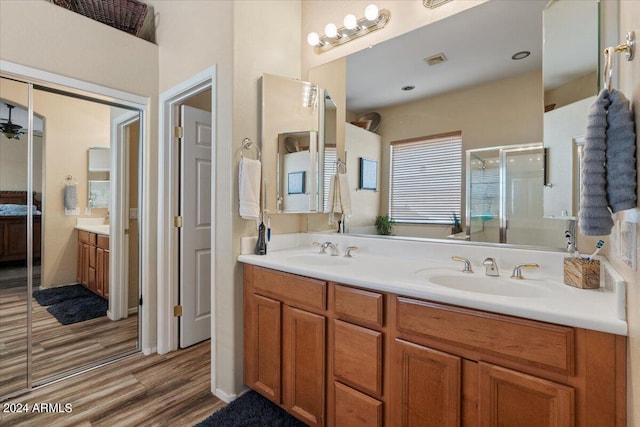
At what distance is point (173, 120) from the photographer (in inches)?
97.7

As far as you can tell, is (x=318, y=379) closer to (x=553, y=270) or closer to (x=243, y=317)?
(x=243, y=317)

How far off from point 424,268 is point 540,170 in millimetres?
705

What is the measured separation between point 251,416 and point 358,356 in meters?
0.85

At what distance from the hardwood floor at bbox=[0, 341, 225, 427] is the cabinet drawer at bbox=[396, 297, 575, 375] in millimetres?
1432

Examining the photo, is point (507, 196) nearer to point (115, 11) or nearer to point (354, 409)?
point (354, 409)

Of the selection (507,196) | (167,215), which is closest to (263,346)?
(167,215)

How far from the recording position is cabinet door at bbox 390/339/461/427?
3.55ft

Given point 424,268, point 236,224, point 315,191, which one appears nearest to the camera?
point 424,268

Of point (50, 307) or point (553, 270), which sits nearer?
point (553, 270)

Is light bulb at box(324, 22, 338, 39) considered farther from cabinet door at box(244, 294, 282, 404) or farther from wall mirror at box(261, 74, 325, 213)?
cabinet door at box(244, 294, 282, 404)

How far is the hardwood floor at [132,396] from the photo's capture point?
1.72m

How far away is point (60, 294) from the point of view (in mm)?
2174

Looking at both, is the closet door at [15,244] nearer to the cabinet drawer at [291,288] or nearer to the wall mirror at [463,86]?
the cabinet drawer at [291,288]

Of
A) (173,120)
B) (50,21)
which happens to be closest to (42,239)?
(173,120)
